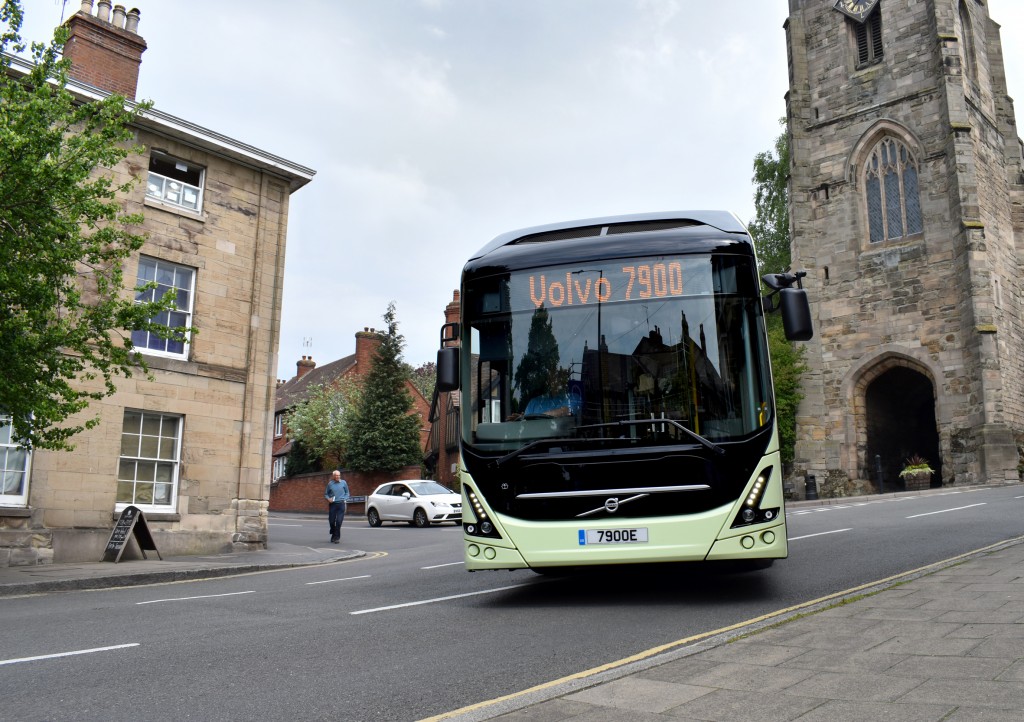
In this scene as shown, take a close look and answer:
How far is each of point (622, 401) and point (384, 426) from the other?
31132 millimetres

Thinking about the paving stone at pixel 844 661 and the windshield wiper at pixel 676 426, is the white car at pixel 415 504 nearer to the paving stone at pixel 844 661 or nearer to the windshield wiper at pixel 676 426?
the windshield wiper at pixel 676 426

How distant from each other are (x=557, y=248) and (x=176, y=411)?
11387 mm

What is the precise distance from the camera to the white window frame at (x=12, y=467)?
1458cm

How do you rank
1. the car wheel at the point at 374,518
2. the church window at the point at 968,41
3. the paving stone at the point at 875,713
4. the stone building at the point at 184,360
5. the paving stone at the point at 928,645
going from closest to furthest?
the paving stone at the point at 875,713 < the paving stone at the point at 928,645 < the stone building at the point at 184,360 < the car wheel at the point at 374,518 < the church window at the point at 968,41

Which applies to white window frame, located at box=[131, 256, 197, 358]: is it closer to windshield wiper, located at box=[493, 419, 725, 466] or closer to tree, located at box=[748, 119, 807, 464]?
windshield wiper, located at box=[493, 419, 725, 466]

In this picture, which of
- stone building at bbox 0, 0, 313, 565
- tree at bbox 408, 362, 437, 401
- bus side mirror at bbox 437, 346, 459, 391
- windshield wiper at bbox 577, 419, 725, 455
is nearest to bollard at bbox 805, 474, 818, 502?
stone building at bbox 0, 0, 313, 565

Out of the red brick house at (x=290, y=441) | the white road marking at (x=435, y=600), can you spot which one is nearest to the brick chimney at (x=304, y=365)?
the red brick house at (x=290, y=441)

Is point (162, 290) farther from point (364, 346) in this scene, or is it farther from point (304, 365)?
point (304, 365)

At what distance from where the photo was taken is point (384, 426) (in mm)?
37594

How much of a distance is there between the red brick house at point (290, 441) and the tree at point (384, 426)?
0.60 m

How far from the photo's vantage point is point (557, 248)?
795 centimetres

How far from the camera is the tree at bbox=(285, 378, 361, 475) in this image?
134ft

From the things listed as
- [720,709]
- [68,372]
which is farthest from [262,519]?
[720,709]

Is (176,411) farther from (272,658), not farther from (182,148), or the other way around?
(272,658)
